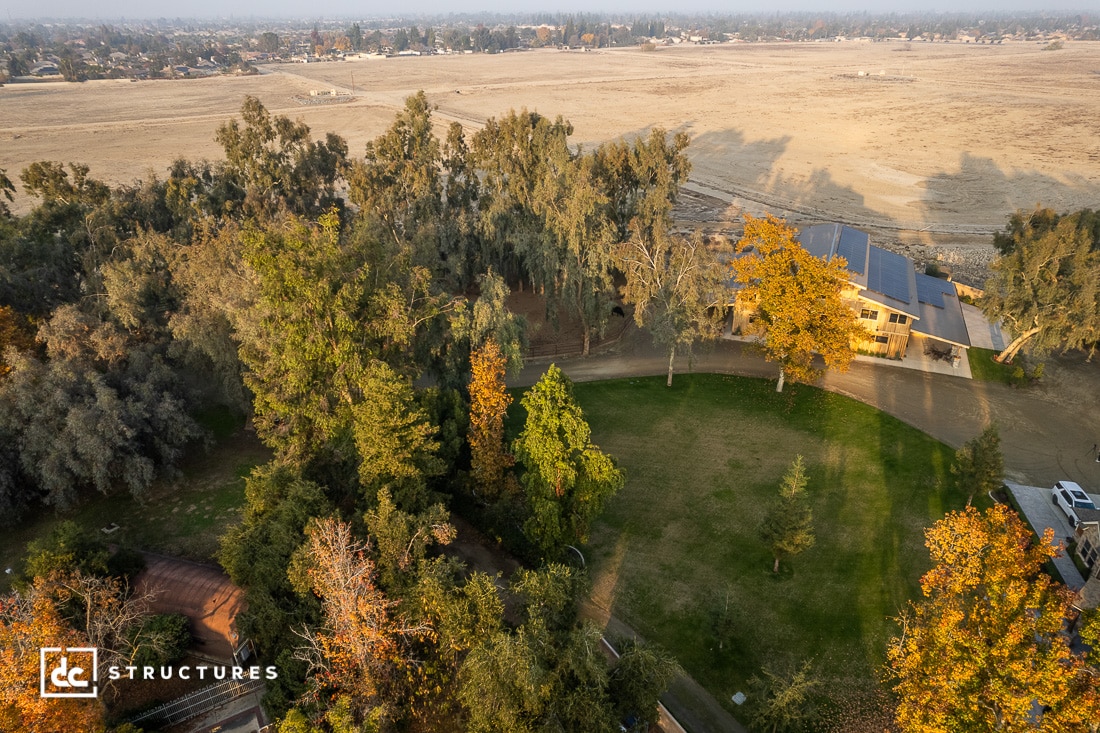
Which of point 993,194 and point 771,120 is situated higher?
point 771,120

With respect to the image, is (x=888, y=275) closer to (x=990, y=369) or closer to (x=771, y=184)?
(x=990, y=369)

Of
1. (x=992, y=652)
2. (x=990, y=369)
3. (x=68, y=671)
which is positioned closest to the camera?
(x=992, y=652)

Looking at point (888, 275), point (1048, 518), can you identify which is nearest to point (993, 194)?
point (888, 275)

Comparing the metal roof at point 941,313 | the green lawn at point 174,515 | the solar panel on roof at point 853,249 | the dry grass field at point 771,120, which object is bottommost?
the green lawn at point 174,515

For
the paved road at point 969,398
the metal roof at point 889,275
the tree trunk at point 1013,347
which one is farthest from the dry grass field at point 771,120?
the paved road at point 969,398

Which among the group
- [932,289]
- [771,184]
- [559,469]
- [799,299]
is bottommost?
[559,469]

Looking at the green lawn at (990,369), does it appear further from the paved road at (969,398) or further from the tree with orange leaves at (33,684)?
the tree with orange leaves at (33,684)

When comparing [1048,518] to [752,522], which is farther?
[752,522]

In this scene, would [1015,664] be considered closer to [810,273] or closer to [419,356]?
[810,273]
